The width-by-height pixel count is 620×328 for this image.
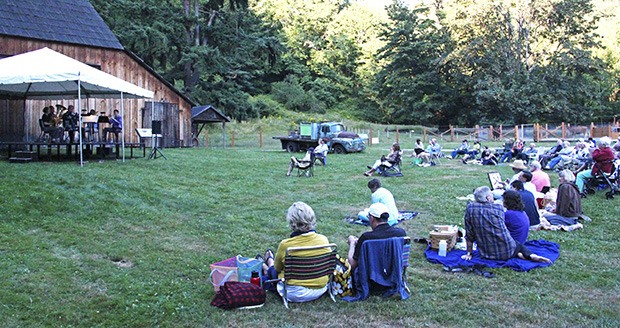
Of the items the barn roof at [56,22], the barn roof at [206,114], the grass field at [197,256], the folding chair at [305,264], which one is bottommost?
the grass field at [197,256]

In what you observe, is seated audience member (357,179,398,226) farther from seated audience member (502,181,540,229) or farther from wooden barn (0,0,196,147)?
wooden barn (0,0,196,147)

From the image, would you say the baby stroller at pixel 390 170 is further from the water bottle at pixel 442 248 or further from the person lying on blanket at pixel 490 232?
the person lying on blanket at pixel 490 232

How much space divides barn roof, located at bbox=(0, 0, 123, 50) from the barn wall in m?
0.25

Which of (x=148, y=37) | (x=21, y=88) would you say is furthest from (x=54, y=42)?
(x=148, y=37)

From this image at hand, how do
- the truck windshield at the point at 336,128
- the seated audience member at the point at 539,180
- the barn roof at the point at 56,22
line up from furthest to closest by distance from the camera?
the truck windshield at the point at 336,128, the barn roof at the point at 56,22, the seated audience member at the point at 539,180

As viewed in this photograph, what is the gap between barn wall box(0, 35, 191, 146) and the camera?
1786 centimetres

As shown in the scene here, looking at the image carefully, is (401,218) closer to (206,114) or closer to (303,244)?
(303,244)

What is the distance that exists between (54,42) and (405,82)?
36682mm

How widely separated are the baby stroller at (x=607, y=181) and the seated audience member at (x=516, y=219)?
591 centimetres

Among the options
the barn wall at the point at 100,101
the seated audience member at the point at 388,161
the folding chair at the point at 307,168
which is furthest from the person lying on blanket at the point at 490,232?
the barn wall at the point at 100,101

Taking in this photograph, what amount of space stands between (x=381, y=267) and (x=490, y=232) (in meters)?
1.75

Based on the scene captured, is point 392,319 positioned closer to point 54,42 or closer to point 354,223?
point 354,223

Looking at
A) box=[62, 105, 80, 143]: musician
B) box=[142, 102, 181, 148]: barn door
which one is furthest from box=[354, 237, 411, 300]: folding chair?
box=[142, 102, 181, 148]: barn door

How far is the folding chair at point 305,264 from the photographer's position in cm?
488
